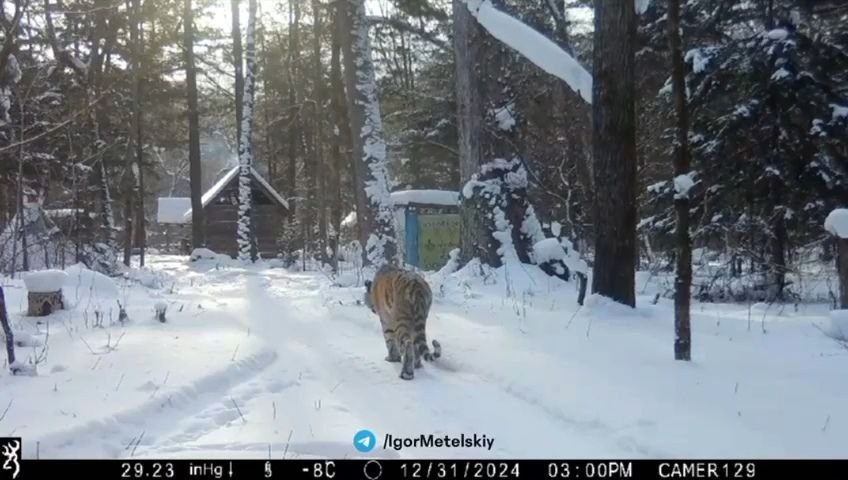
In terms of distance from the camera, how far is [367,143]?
13.6 metres

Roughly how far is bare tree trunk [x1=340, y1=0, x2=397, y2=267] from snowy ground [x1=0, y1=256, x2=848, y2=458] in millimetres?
4216

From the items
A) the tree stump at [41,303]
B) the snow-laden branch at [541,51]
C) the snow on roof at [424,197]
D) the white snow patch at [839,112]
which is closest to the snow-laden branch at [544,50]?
the snow-laden branch at [541,51]

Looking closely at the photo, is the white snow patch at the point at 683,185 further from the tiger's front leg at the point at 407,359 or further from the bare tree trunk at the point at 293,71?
the bare tree trunk at the point at 293,71

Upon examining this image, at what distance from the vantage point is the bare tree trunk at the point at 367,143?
13398mm

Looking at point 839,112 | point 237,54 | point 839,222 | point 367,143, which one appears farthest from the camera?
point 237,54

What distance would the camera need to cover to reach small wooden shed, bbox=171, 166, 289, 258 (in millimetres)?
34750

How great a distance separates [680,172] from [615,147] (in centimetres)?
266

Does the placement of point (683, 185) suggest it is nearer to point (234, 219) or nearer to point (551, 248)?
point (551, 248)

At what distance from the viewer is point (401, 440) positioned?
14.3 ft

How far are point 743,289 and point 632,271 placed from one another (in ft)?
20.8

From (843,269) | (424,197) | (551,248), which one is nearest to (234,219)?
(424,197)
